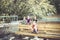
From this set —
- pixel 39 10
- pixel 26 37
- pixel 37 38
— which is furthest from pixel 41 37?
pixel 39 10

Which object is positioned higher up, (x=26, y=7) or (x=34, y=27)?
(x=26, y=7)

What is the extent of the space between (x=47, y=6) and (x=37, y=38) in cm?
31

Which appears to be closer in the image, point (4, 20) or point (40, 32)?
point (40, 32)

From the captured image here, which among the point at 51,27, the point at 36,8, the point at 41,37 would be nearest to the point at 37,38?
the point at 41,37

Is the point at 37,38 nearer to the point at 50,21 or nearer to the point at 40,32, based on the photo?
the point at 40,32

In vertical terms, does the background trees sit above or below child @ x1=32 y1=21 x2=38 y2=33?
above

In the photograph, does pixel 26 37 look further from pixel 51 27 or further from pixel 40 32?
pixel 51 27

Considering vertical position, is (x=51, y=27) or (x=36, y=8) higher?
(x=36, y=8)

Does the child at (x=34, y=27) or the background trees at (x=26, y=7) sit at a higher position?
the background trees at (x=26, y=7)

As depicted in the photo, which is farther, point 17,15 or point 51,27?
point 17,15

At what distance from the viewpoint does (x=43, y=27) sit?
147cm

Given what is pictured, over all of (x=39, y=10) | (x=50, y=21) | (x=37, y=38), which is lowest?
(x=37, y=38)

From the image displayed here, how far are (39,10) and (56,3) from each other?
6.6 inches

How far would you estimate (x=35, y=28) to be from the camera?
A: 149cm
